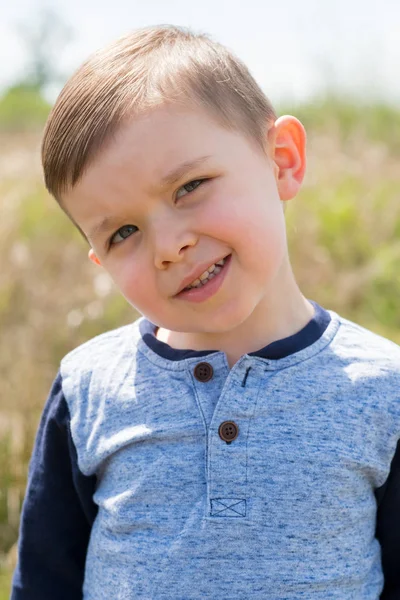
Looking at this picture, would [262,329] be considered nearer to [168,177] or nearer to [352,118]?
[168,177]

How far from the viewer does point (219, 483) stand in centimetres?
151

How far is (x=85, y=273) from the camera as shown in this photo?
3.97 metres

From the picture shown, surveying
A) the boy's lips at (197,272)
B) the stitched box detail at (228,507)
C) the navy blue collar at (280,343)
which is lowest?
the stitched box detail at (228,507)

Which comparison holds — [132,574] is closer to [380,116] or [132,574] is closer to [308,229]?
[308,229]

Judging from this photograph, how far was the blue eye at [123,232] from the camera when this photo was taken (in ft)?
5.15

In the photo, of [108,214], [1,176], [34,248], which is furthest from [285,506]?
[1,176]

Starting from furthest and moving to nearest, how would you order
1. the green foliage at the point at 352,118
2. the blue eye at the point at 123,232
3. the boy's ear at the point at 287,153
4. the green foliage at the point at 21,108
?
1. the green foliage at the point at 21,108
2. the green foliage at the point at 352,118
3. the boy's ear at the point at 287,153
4. the blue eye at the point at 123,232

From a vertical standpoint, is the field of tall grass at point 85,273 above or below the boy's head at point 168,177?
below

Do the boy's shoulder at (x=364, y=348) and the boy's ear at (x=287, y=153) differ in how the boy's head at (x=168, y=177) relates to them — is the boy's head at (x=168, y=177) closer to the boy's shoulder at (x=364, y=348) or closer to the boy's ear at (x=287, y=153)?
the boy's ear at (x=287, y=153)

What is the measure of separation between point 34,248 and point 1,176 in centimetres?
128

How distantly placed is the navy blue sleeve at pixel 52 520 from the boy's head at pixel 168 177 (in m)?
0.43

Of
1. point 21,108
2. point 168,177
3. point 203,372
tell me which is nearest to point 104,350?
point 203,372

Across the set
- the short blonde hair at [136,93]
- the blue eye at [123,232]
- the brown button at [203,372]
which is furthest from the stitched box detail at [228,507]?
the short blonde hair at [136,93]

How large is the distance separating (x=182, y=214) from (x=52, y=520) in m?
0.79
